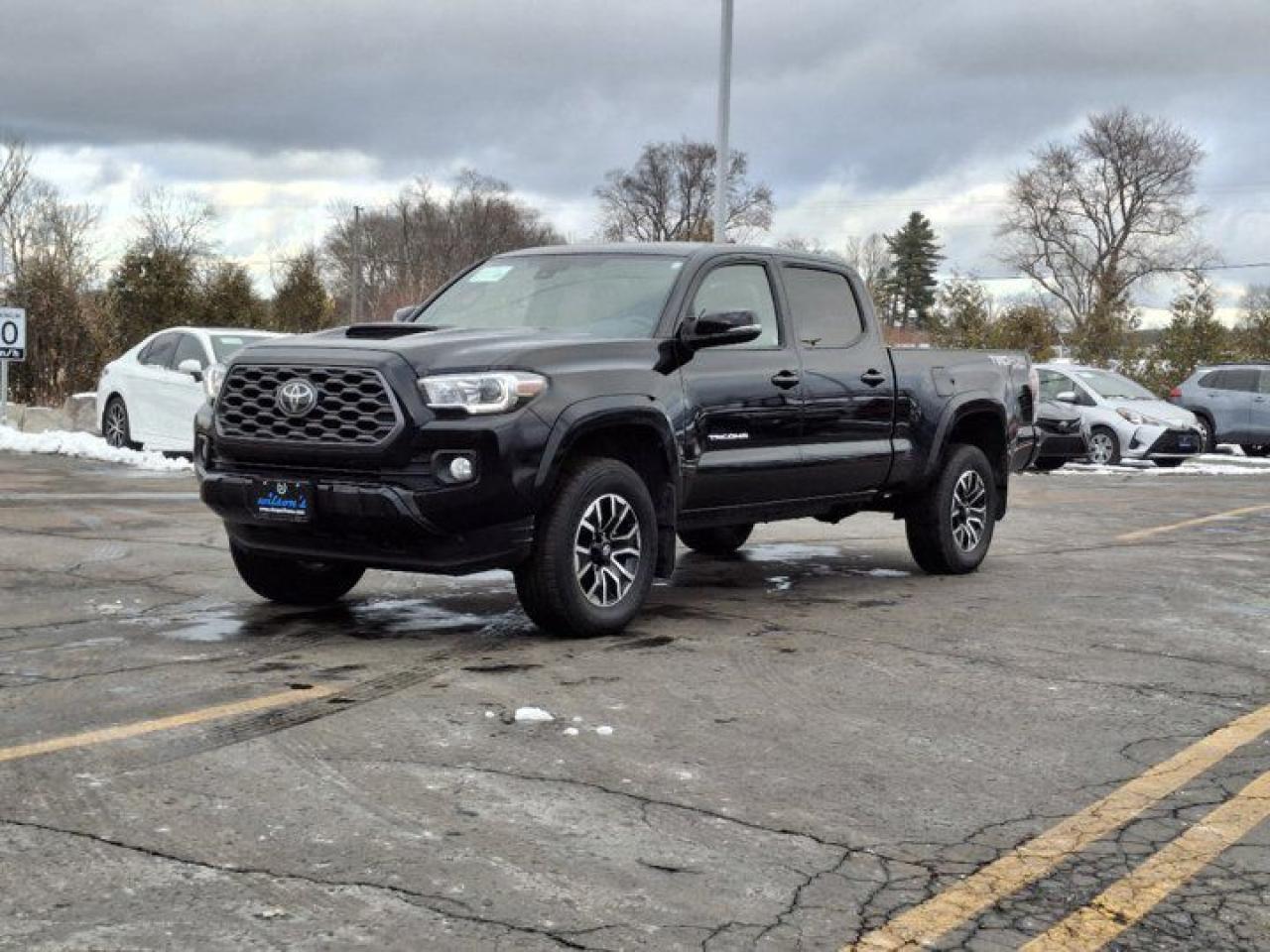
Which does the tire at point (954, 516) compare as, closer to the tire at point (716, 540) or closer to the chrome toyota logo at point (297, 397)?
the tire at point (716, 540)

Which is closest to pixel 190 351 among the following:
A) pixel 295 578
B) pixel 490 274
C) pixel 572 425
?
pixel 490 274

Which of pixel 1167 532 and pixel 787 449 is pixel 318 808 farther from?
pixel 1167 532

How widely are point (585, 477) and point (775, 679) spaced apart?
1.26 metres

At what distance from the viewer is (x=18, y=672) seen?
5.94 metres

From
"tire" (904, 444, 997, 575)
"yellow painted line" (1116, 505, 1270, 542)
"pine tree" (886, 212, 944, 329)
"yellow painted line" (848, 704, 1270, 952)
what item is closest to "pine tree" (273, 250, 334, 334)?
"yellow painted line" (1116, 505, 1270, 542)

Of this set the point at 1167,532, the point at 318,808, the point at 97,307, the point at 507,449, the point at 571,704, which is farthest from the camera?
the point at 97,307

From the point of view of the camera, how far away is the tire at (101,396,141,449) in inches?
699

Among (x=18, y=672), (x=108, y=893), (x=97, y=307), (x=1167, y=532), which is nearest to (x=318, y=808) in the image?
(x=108, y=893)

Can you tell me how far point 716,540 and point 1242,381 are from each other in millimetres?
19107

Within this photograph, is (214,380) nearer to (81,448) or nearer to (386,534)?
(386,534)

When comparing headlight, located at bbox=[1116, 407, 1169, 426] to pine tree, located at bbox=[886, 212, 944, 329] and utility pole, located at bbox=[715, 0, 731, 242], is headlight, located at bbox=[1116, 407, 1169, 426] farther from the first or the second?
pine tree, located at bbox=[886, 212, 944, 329]

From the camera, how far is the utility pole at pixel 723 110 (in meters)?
21.4

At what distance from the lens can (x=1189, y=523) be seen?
13.5 metres

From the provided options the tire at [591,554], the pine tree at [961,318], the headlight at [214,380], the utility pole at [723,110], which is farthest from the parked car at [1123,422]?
the headlight at [214,380]
